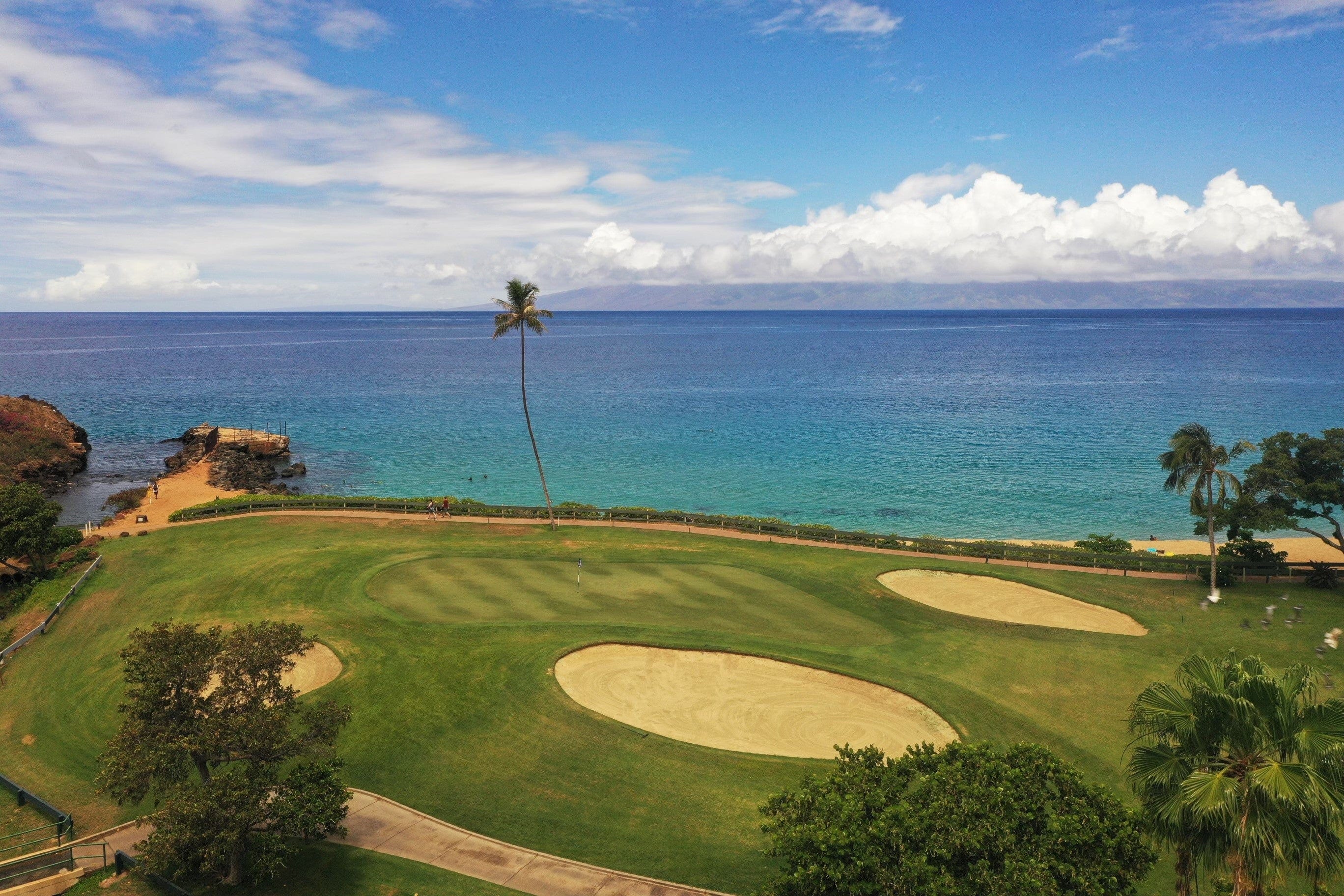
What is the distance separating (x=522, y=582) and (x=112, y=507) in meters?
53.5

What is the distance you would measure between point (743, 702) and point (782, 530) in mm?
23586

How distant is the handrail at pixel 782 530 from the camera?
44.8 meters

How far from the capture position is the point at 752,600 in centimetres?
3934

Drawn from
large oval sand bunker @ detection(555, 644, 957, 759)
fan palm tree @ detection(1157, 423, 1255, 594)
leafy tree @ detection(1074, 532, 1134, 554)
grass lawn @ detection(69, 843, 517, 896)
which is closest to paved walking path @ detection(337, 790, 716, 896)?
grass lawn @ detection(69, 843, 517, 896)

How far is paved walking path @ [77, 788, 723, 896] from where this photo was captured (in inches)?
779

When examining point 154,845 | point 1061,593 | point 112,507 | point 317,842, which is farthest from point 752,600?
point 112,507

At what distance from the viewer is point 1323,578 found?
41219mm

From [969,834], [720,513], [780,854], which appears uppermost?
[969,834]

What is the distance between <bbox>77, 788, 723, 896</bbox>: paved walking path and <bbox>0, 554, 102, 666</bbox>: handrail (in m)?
18.1

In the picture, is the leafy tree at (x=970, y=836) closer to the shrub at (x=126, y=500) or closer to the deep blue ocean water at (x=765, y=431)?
the deep blue ocean water at (x=765, y=431)

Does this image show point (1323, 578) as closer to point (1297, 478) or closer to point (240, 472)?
point (1297, 478)

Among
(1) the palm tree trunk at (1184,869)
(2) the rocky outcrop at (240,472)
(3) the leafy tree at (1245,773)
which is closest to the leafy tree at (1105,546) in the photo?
(1) the palm tree trunk at (1184,869)

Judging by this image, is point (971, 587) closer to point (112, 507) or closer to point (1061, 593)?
point (1061, 593)

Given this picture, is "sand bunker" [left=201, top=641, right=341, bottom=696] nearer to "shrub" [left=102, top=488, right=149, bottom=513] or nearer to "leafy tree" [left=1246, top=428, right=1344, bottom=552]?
"leafy tree" [left=1246, top=428, right=1344, bottom=552]
